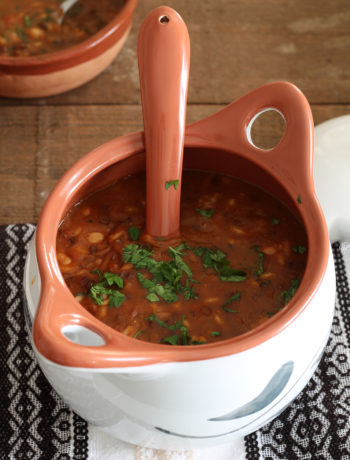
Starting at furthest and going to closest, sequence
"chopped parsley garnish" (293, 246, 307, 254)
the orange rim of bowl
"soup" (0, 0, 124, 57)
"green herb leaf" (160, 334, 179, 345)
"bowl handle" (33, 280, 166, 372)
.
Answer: "soup" (0, 0, 124, 57), the orange rim of bowl, "chopped parsley garnish" (293, 246, 307, 254), "green herb leaf" (160, 334, 179, 345), "bowl handle" (33, 280, 166, 372)

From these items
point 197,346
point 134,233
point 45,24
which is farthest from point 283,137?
point 45,24

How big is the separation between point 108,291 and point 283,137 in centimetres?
38

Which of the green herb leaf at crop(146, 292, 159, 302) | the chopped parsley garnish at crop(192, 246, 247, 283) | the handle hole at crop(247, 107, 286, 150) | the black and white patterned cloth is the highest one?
the chopped parsley garnish at crop(192, 246, 247, 283)

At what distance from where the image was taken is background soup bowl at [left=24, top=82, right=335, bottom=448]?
87 cm

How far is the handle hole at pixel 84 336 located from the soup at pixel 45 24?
1.03 metres

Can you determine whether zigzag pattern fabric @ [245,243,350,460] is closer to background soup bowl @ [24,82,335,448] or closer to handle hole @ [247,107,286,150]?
background soup bowl @ [24,82,335,448]

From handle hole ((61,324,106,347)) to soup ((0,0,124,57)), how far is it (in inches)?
40.4

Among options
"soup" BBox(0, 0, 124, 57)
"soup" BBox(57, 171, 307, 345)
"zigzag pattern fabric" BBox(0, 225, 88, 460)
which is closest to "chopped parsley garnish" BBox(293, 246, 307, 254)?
"soup" BBox(57, 171, 307, 345)

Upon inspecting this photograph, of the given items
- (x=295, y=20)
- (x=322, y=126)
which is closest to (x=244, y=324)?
(x=322, y=126)

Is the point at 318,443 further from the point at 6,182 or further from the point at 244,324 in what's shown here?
the point at 6,182

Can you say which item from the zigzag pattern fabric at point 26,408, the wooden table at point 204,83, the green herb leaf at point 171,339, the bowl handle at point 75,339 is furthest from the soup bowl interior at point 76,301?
the wooden table at point 204,83

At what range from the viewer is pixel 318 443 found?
3.89 ft

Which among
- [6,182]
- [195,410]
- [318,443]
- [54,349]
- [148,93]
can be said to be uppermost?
[148,93]

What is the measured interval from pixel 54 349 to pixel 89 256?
0.31 metres
